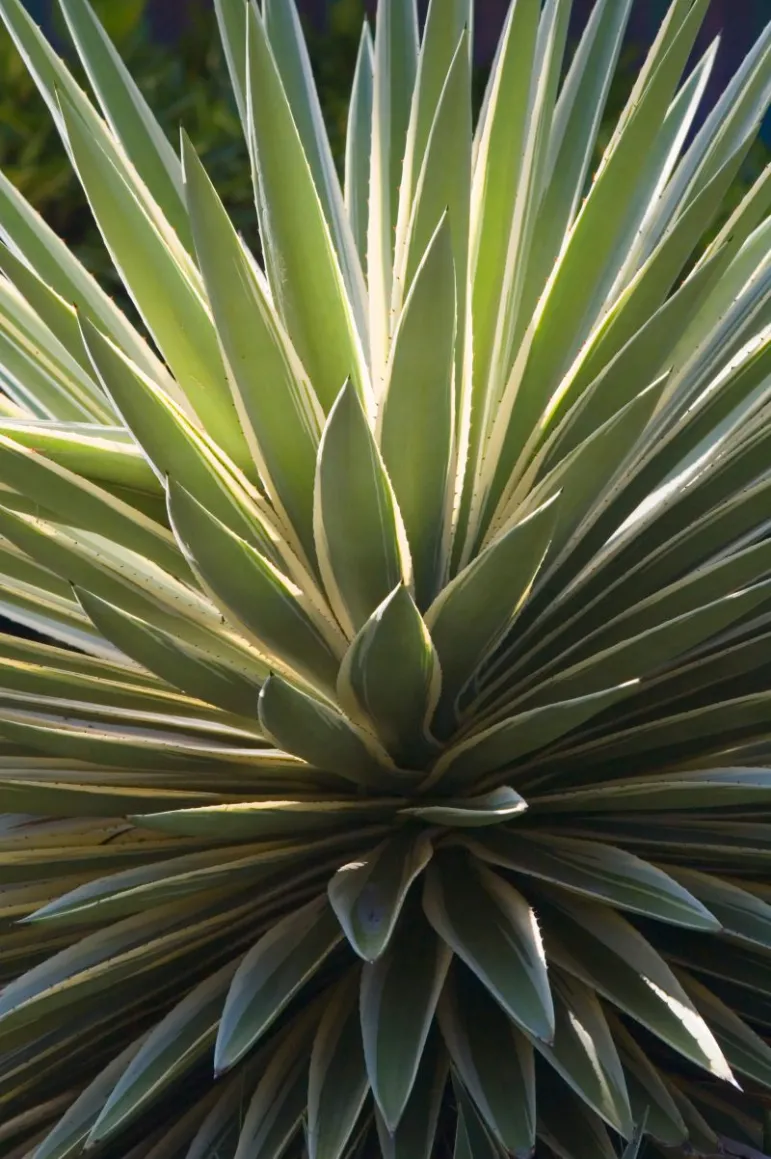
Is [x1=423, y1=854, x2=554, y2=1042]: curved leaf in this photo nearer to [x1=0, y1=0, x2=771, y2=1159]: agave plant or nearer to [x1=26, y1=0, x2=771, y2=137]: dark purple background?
[x1=0, y1=0, x2=771, y2=1159]: agave plant

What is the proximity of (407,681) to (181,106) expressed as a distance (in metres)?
1.59

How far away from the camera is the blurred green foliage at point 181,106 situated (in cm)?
194

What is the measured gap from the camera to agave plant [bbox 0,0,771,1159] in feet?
2.52

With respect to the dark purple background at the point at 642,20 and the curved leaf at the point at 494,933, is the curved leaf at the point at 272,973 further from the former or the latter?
the dark purple background at the point at 642,20

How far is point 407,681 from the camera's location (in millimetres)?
790

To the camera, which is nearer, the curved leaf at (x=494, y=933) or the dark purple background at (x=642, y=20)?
the curved leaf at (x=494, y=933)

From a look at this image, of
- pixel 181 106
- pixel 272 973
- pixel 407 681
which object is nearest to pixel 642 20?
pixel 181 106

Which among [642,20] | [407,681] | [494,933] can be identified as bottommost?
[494,933]

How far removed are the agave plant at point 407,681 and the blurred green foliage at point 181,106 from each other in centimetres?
100

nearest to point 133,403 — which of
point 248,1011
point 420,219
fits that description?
point 420,219

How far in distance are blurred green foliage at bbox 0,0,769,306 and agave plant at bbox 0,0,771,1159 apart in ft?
3.29

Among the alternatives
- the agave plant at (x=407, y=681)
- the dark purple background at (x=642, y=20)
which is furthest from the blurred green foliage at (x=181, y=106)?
the agave plant at (x=407, y=681)

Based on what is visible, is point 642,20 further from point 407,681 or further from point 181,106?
point 407,681

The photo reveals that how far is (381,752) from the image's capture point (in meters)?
0.85
